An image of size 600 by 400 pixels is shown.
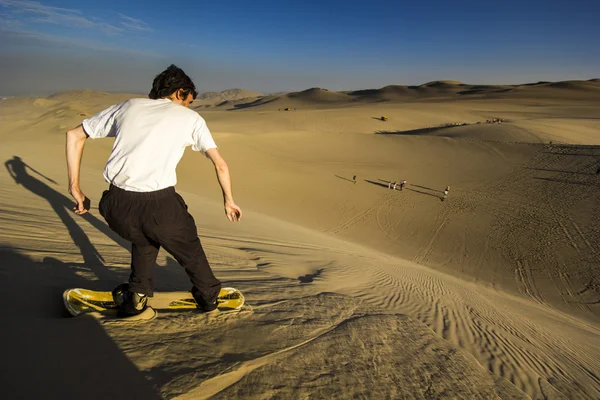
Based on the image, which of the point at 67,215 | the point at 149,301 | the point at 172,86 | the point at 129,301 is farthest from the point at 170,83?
the point at 67,215

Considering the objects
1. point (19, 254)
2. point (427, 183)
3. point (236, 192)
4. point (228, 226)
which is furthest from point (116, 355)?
point (427, 183)

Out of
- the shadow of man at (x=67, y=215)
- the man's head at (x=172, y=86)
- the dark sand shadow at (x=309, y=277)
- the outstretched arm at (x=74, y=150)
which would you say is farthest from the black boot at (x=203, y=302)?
the dark sand shadow at (x=309, y=277)

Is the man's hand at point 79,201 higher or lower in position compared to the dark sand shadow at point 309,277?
higher

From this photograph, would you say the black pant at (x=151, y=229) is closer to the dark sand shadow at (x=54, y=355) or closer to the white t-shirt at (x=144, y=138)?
the white t-shirt at (x=144, y=138)

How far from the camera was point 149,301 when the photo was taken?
2.38 metres

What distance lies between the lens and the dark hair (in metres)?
1.93

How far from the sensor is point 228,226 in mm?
7137

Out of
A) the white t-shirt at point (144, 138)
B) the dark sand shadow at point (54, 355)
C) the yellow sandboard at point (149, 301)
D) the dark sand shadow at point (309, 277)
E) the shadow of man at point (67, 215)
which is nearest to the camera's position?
the dark sand shadow at point (54, 355)

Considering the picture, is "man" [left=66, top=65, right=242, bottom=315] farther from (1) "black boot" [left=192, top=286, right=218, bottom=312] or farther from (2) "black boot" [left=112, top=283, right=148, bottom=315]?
(1) "black boot" [left=192, top=286, right=218, bottom=312]

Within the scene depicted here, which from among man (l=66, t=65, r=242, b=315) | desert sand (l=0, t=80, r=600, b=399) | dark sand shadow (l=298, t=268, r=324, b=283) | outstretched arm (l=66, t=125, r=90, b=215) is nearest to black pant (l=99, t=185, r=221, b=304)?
man (l=66, t=65, r=242, b=315)

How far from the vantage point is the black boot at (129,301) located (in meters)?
2.11

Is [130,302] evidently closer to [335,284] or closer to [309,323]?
[309,323]

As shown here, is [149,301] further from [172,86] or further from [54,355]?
[172,86]

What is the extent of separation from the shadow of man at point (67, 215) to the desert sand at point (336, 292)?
0.04 meters
